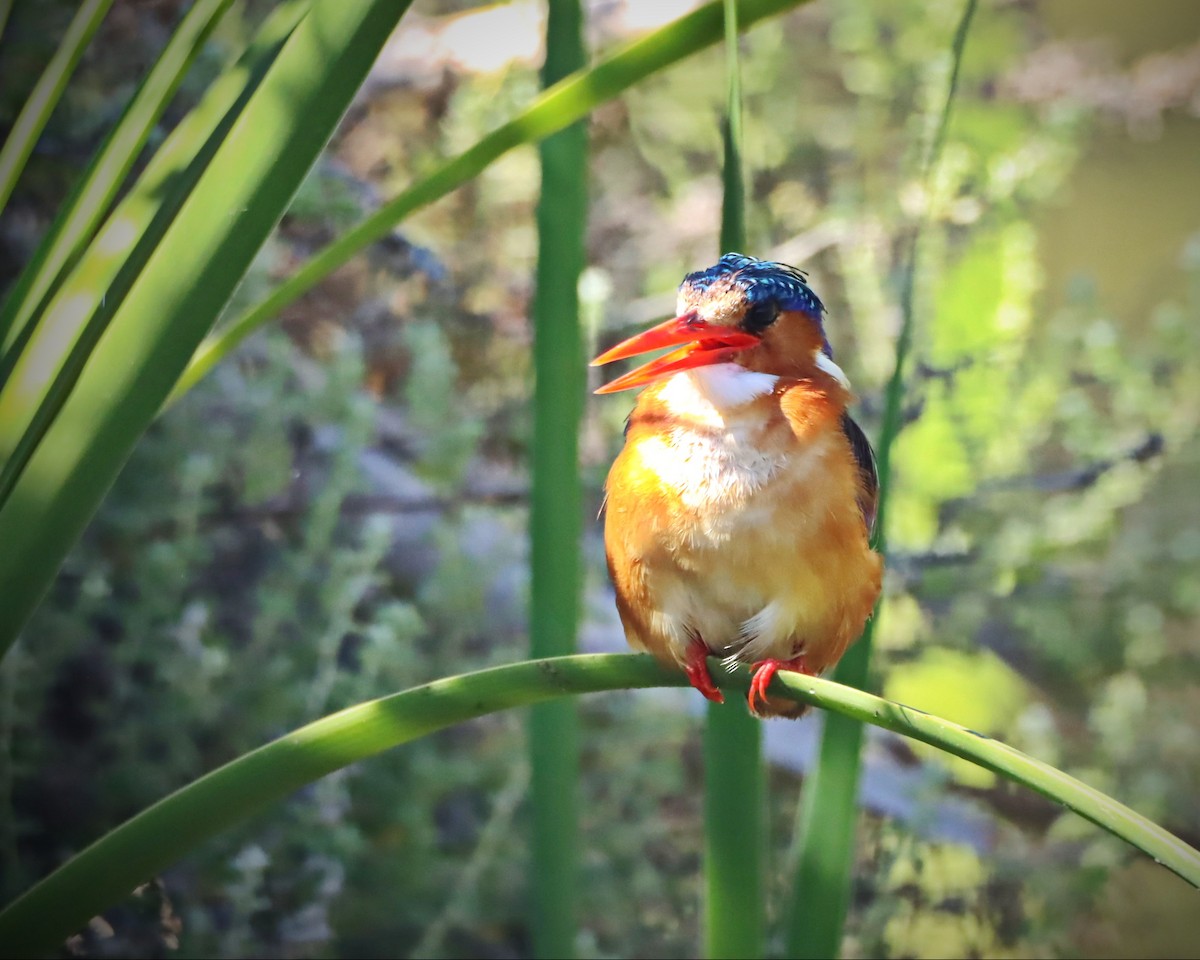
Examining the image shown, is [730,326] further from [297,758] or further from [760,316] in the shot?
[297,758]

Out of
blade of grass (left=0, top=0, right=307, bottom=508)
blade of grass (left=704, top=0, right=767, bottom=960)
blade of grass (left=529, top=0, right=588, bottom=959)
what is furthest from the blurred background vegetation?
blade of grass (left=0, top=0, right=307, bottom=508)

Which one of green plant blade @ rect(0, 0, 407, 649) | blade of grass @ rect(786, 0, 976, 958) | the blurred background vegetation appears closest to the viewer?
green plant blade @ rect(0, 0, 407, 649)

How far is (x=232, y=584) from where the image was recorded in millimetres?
1272

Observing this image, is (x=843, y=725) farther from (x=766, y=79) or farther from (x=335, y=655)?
(x=766, y=79)

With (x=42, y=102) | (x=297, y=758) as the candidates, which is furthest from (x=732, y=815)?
(x=42, y=102)

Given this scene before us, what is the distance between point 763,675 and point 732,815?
0.51 ft

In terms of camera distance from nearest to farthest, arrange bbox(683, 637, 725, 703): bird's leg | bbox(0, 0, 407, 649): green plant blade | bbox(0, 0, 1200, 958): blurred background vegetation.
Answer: bbox(0, 0, 407, 649): green plant blade
bbox(683, 637, 725, 703): bird's leg
bbox(0, 0, 1200, 958): blurred background vegetation

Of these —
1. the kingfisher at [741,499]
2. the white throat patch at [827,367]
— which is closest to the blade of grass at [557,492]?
the kingfisher at [741,499]

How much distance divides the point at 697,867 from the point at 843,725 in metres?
0.50

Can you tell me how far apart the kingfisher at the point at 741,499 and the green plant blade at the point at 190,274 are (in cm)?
25

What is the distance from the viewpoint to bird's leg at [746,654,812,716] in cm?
69

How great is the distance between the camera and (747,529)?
719 mm

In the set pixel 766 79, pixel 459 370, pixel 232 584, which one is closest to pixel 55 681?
pixel 232 584

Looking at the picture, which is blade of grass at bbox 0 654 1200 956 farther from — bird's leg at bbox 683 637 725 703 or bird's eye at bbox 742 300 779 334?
bird's eye at bbox 742 300 779 334
